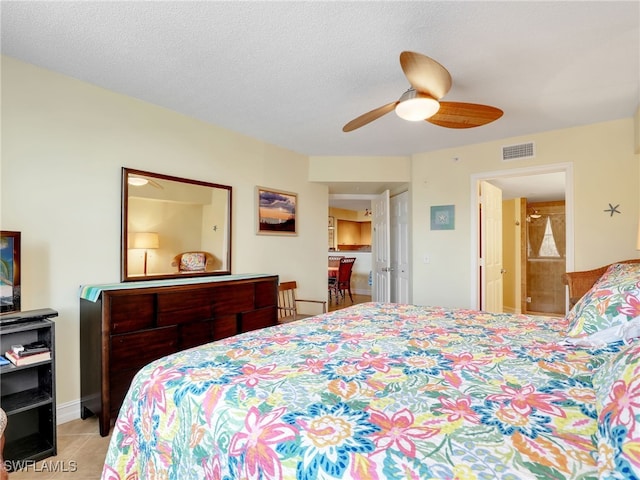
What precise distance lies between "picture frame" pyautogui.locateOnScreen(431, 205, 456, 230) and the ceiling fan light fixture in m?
2.20

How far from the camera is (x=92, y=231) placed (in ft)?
8.27

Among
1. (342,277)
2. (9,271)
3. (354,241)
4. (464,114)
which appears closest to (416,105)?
(464,114)

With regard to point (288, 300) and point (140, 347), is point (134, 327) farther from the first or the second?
point (288, 300)

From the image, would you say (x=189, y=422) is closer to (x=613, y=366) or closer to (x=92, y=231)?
(x=613, y=366)

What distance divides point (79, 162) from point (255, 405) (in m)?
2.36

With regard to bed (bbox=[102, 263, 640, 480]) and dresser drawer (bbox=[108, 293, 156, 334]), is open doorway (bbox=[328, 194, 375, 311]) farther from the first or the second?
bed (bbox=[102, 263, 640, 480])

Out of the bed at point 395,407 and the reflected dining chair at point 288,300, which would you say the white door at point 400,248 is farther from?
the bed at point 395,407

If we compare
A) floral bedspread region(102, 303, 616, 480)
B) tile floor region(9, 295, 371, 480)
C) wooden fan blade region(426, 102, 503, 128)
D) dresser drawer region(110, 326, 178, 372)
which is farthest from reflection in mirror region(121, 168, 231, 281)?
wooden fan blade region(426, 102, 503, 128)

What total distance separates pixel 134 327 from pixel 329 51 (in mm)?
2159

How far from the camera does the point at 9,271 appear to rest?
6.59 ft

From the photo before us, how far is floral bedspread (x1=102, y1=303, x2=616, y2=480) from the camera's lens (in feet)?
2.49

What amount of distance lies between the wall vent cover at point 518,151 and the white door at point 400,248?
1257 mm

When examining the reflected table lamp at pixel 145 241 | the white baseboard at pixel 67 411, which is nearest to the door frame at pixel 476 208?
the reflected table lamp at pixel 145 241

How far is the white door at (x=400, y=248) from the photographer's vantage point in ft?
15.2
